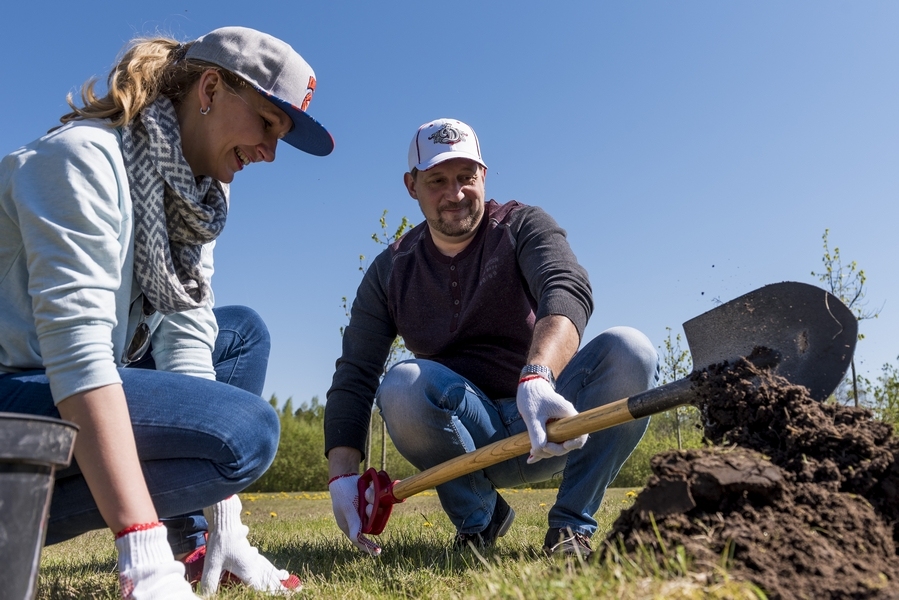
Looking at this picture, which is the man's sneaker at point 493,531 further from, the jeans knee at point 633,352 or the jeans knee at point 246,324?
the jeans knee at point 246,324

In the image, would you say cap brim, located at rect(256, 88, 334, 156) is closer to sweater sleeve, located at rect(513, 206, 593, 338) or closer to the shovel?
sweater sleeve, located at rect(513, 206, 593, 338)

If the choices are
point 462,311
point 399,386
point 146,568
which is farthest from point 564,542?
point 146,568

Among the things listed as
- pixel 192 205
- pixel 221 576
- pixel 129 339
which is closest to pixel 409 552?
pixel 221 576

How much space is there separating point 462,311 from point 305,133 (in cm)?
135

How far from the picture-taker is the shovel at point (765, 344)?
234 cm

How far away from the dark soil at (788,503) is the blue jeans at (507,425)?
1145mm

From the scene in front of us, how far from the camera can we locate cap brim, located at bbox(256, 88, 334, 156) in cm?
258

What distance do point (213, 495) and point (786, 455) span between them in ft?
5.96

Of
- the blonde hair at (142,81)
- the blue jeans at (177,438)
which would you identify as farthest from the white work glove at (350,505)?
the blonde hair at (142,81)

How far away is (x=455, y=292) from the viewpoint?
12.5 ft

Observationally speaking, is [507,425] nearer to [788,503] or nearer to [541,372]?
[541,372]

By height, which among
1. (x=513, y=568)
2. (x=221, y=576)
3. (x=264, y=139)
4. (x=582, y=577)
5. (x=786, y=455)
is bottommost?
(x=221, y=576)

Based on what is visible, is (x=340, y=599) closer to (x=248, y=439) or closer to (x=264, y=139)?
(x=248, y=439)

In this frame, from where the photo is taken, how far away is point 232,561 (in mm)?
2691
